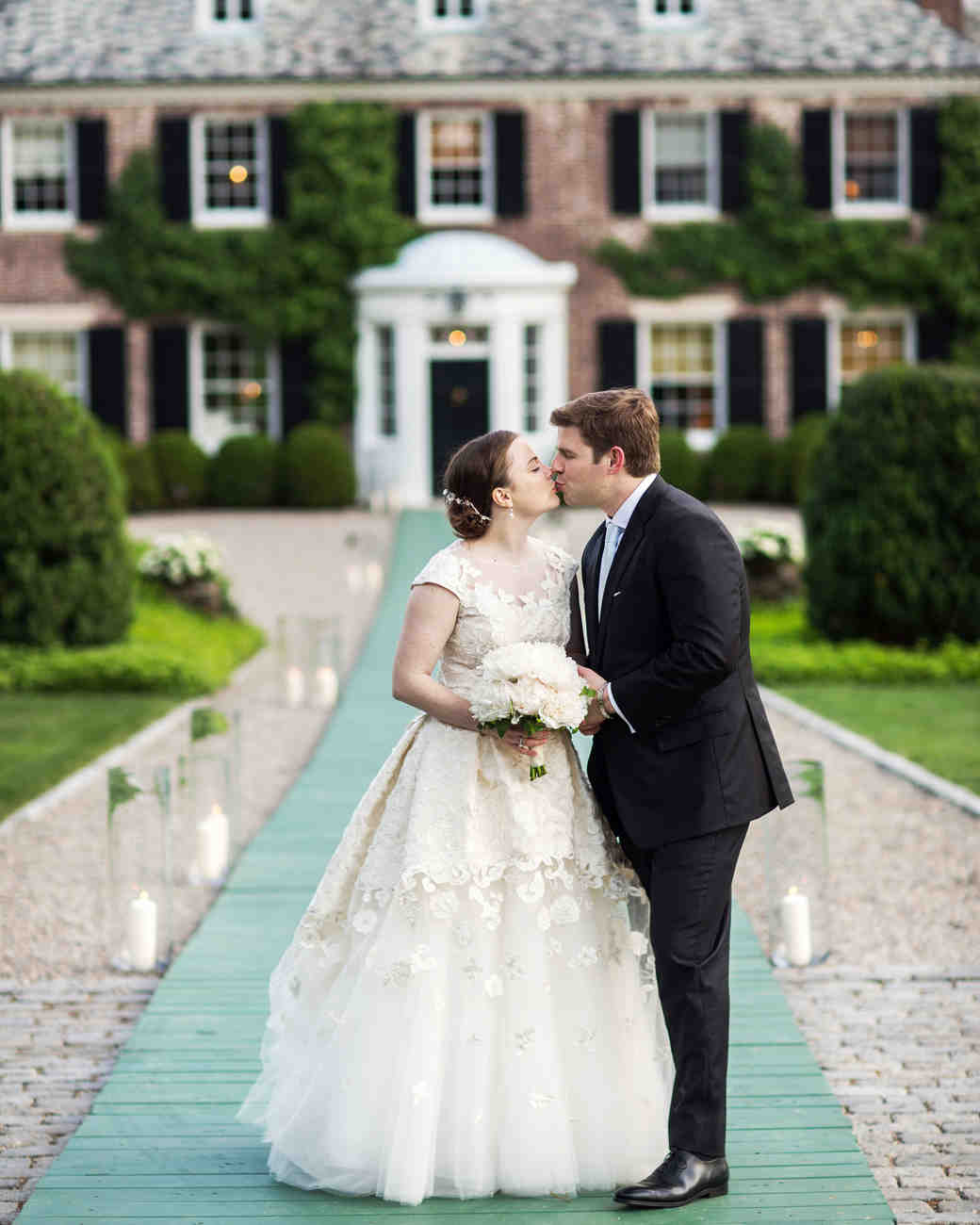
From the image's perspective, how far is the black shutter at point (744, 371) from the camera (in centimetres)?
2553

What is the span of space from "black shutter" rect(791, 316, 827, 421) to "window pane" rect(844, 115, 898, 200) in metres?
1.97

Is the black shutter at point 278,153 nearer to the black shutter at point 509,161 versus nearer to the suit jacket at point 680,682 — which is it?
the black shutter at point 509,161

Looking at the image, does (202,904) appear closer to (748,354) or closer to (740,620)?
(740,620)

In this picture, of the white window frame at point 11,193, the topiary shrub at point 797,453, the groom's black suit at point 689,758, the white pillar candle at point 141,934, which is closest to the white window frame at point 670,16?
the topiary shrub at point 797,453

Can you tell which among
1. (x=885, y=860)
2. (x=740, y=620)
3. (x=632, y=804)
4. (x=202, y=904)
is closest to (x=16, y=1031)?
(x=202, y=904)

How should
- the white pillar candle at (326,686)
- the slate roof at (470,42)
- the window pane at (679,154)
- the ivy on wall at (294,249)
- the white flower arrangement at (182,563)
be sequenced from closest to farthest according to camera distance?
the white pillar candle at (326,686)
the white flower arrangement at (182,563)
the ivy on wall at (294,249)
the slate roof at (470,42)
the window pane at (679,154)

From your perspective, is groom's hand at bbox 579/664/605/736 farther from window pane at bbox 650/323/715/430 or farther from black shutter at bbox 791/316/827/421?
window pane at bbox 650/323/715/430

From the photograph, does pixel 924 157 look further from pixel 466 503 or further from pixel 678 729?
pixel 678 729

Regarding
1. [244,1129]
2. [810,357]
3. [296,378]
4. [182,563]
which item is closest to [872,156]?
[810,357]

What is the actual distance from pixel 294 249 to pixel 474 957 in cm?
2192

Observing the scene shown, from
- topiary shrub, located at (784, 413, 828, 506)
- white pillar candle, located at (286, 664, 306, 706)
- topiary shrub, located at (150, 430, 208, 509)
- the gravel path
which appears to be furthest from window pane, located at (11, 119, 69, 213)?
the gravel path

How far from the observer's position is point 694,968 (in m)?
4.20

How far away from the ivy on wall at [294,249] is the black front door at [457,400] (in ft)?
4.24

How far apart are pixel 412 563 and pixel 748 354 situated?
8.09m
